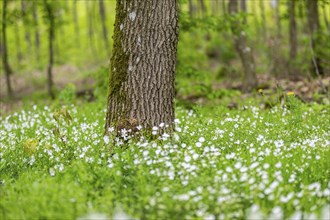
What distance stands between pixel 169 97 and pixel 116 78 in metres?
0.92

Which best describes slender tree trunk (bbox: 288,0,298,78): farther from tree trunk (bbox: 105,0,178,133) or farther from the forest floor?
tree trunk (bbox: 105,0,178,133)

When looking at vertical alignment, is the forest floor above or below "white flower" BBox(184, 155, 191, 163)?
below

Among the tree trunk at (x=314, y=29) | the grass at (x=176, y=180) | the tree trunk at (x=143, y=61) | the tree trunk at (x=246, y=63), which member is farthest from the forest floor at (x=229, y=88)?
the grass at (x=176, y=180)

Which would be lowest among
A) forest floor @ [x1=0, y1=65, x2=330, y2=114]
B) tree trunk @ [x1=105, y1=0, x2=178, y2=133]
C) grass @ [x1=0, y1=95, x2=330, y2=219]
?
forest floor @ [x1=0, y1=65, x2=330, y2=114]

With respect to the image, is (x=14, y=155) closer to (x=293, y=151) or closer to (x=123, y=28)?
(x=123, y=28)

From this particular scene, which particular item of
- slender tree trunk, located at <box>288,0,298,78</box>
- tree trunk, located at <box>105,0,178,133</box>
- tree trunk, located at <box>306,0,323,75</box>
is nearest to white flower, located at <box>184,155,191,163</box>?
tree trunk, located at <box>105,0,178,133</box>

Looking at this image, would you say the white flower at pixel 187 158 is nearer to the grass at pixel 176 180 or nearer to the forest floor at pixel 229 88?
the grass at pixel 176 180

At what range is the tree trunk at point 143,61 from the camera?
23.2ft

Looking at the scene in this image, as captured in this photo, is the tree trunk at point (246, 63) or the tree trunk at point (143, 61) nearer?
the tree trunk at point (143, 61)

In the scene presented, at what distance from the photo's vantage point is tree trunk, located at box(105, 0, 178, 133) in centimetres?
706

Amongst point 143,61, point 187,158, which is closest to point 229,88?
point 143,61

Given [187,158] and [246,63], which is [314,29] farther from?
[187,158]

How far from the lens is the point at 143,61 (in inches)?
279

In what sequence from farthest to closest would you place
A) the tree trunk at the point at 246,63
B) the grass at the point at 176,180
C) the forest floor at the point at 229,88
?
the tree trunk at the point at 246,63, the forest floor at the point at 229,88, the grass at the point at 176,180
